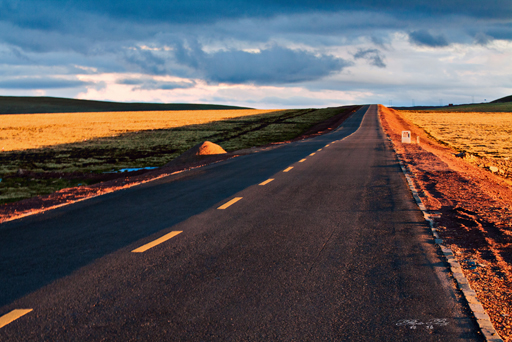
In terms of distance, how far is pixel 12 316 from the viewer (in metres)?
4.20

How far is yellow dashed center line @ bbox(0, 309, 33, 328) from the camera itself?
407 cm

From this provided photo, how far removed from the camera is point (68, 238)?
7.15 meters

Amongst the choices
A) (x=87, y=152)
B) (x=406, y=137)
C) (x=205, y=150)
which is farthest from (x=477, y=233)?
(x=87, y=152)

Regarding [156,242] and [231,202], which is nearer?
[156,242]

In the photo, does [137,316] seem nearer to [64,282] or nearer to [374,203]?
[64,282]

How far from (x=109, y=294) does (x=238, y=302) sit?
145cm

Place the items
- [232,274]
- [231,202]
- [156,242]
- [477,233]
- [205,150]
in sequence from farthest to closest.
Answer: [205,150]
[231,202]
[477,233]
[156,242]
[232,274]

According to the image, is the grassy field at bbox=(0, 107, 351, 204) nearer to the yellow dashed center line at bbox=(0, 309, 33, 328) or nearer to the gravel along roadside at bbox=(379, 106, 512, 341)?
the yellow dashed center line at bbox=(0, 309, 33, 328)

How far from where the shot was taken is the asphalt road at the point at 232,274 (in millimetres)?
3912

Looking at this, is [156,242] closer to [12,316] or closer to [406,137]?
[12,316]

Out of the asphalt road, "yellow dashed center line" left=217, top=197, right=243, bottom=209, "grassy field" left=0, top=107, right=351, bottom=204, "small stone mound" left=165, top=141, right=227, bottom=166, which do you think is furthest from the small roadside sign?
"yellow dashed center line" left=217, top=197, right=243, bottom=209

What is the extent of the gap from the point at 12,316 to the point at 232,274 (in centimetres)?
235

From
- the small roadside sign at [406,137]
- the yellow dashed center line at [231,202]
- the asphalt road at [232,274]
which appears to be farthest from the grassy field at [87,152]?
the small roadside sign at [406,137]

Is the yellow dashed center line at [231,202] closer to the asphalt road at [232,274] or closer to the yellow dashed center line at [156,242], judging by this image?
the asphalt road at [232,274]
